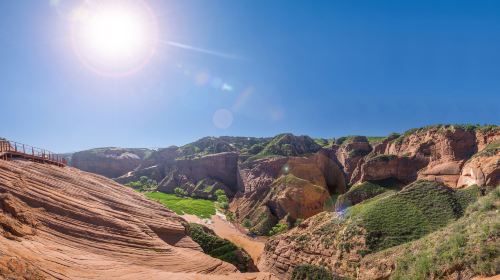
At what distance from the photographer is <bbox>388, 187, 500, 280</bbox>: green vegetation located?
46.5 ft

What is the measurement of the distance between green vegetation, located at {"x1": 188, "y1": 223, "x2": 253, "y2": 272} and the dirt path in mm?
14231

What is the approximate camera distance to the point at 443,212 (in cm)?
3350

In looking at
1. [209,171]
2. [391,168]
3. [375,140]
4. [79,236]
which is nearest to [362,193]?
[391,168]

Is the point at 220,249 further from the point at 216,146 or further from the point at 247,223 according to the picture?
the point at 216,146

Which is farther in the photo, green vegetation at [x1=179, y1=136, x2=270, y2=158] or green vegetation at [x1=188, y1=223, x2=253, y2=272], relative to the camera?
green vegetation at [x1=179, y1=136, x2=270, y2=158]

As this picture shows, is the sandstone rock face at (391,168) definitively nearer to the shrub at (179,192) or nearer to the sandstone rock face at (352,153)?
the sandstone rock face at (352,153)

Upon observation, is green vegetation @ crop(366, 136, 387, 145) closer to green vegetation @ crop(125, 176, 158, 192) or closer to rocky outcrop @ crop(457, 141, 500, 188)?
rocky outcrop @ crop(457, 141, 500, 188)

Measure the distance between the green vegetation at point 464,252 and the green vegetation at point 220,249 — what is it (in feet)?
48.1

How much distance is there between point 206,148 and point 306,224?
113m

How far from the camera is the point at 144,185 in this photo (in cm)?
10838

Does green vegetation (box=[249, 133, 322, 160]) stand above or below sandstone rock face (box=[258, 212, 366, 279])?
above

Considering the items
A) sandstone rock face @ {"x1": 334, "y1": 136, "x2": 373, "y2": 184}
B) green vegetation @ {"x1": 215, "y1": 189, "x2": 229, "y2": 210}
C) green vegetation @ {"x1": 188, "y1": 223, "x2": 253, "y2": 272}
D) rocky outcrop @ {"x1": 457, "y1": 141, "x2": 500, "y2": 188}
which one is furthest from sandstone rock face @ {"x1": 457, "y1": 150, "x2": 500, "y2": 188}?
green vegetation @ {"x1": 215, "y1": 189, "x2": 229, "y2": 210}

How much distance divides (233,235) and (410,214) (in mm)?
33838

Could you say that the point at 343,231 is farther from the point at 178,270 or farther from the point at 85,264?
the point at 85,264
